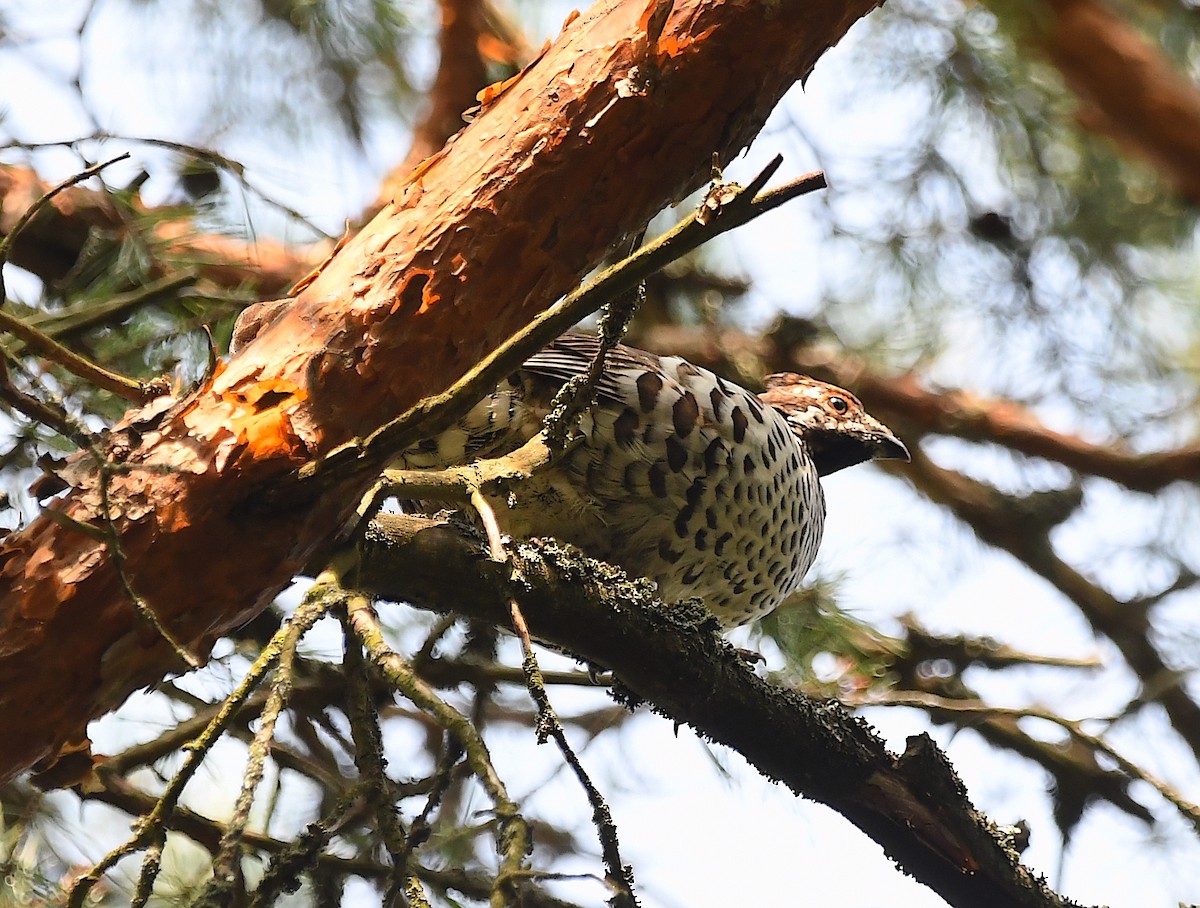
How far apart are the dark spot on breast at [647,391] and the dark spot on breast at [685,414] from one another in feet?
0.18

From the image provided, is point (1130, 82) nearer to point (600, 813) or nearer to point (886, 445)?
point (886, 445)

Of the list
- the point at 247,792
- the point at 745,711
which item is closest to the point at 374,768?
the point at 247,792

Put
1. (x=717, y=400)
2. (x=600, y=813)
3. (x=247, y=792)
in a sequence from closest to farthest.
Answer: (x=247, y=792) → (x=600, y=813) → (x=717, y=400)

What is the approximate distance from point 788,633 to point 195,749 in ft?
9.51

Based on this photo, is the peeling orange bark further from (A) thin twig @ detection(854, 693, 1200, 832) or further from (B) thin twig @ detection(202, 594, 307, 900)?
(A) thin twig @ detection(854, 693, 1200, 832)

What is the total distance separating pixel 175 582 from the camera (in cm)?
157

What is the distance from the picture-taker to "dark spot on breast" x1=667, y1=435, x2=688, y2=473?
2.85 metres

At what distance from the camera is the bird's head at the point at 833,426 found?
383cm

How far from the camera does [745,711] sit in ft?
7.59

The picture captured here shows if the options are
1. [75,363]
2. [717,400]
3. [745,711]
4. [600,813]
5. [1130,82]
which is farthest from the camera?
[717,400]

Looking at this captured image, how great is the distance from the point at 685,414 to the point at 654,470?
159 millimetres

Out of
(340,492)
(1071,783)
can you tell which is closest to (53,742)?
(340,492)

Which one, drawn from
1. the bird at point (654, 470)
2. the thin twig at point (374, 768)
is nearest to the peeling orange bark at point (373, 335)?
the thin twig at point (374, 768)

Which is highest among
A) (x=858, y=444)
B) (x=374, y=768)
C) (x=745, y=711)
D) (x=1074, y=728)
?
(x=858, y=444)
